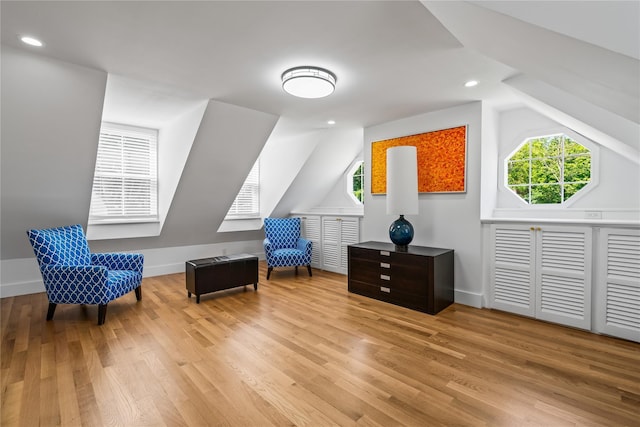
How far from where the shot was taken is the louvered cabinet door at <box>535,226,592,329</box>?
2740 millimetres

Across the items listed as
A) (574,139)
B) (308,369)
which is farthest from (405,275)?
(574,139)

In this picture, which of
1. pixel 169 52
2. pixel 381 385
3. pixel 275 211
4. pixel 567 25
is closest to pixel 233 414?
pixel 381 385

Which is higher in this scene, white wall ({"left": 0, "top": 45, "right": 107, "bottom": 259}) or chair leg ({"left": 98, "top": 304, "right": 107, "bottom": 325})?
white wall ({"left": 0, "top": 45, "right": 107, "bottom": 259})

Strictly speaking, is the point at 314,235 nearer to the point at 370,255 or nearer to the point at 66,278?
the point at 370,255

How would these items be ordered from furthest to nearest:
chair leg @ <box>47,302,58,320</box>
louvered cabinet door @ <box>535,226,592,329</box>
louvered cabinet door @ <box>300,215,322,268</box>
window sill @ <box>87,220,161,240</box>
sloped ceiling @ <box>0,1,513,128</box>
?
louvered cabinet door @ <box>300,215,322,268</box> < window sill @ <box>87,220,161,240</box> < chair leg @ <box>47,302,58,320</box> < louvered cabinet door @ <box>535,226,592,329</box> < sloped ceiling @ <box>0,1,513,128</box>

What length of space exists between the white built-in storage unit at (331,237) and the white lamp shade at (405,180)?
121 centimetres

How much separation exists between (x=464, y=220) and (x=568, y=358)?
1.63 m

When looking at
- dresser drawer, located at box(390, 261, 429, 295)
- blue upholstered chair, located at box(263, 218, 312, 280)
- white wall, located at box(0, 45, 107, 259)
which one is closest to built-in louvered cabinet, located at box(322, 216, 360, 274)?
blue upholstered chair, located at box(263, 218, 312, 280)

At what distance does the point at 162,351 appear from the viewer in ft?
7.81

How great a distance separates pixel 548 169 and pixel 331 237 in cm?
320

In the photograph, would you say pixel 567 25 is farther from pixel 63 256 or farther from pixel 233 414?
pixel 63 256

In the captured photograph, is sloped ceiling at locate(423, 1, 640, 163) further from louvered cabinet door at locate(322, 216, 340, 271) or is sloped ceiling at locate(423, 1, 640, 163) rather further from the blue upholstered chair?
the blue upholstered chair

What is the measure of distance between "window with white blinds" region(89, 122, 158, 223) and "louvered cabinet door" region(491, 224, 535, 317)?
490 cm

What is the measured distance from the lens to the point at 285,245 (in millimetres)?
5234
